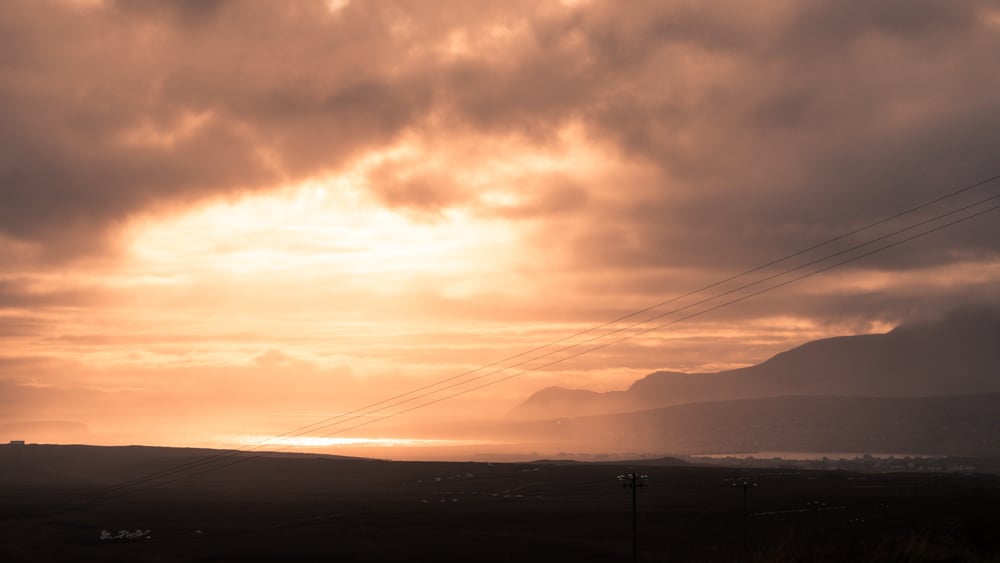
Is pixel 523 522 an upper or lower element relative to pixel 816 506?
lower

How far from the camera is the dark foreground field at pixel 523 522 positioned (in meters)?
81.7

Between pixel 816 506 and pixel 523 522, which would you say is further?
pixel 816 506

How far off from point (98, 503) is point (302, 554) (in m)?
87.6

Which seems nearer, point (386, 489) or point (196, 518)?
point (196, 518)

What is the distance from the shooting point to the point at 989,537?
7169 centimetres

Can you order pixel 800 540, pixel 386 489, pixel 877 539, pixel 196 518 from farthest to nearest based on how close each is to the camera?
pixel 386 489 → pixel 196 518 → pixel 800 540 → pixel 877 539

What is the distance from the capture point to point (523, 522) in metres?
111

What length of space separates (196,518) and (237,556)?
40519mm

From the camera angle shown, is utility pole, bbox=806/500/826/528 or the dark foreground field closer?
the dark foreground field

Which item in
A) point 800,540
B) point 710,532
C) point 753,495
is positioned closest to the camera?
point 800,540

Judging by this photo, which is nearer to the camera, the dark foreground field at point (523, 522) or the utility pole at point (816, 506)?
the dark foreground field at point (523, 522)

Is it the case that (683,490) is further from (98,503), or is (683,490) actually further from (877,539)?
(98,503)

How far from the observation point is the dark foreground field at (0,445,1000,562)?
81.7m

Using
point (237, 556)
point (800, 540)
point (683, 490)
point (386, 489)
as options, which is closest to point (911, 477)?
point (683, 490)
